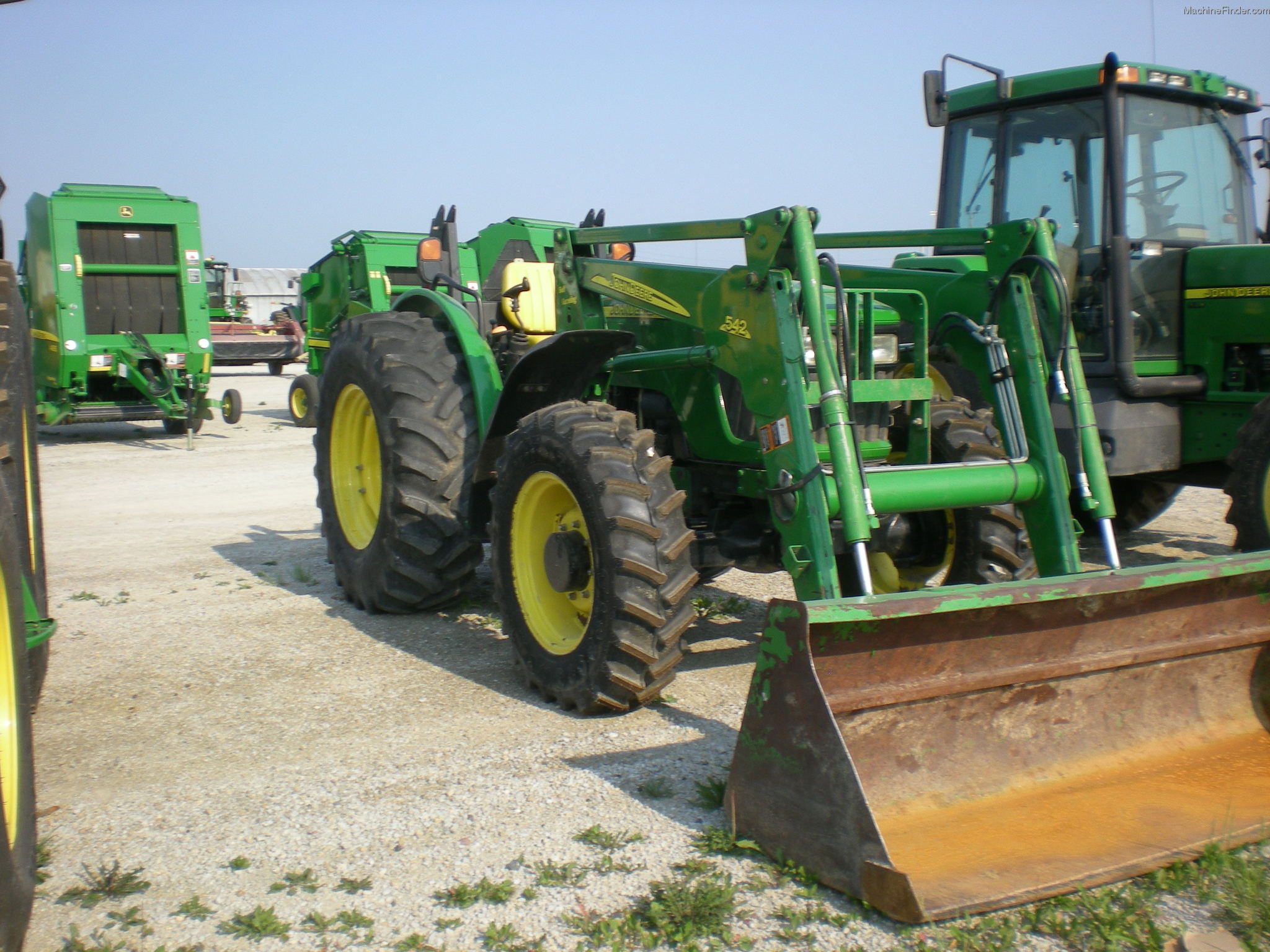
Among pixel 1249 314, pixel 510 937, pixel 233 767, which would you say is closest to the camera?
pixel 510 937

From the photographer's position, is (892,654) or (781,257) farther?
(781,257)

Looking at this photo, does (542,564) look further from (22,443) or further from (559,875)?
(22,443)

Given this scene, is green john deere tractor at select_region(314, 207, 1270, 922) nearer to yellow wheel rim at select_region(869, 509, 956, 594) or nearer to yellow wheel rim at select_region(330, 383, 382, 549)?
yellow wheel rim at select_region(869, 509, 956, 594)

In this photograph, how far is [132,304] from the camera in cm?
1346

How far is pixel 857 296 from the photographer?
4168mm

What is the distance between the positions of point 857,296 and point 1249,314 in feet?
10.3

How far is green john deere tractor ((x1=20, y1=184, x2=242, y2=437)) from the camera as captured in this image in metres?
12.9

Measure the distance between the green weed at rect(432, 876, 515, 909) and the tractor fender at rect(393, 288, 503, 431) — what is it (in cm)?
247

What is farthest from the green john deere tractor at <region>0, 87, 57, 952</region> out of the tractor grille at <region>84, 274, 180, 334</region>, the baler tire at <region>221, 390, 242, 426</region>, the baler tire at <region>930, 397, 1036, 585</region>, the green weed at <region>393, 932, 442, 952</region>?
the baler tire at <region>221, 390, 242, 426</region>

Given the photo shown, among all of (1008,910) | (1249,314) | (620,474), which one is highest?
(1249,314)

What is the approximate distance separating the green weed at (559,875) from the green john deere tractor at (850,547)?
463 mm

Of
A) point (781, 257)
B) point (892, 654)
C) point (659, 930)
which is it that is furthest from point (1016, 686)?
point (781, 257)

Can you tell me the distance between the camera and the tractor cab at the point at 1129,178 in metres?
6.18

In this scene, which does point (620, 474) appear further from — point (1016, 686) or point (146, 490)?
point (146, 490)
